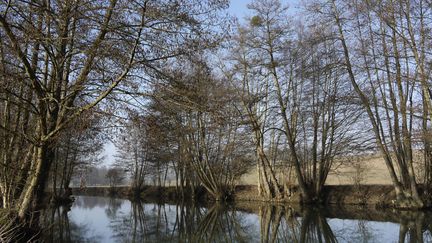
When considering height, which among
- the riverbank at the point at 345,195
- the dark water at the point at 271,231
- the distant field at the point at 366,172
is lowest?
the dark water at the point at 271,231

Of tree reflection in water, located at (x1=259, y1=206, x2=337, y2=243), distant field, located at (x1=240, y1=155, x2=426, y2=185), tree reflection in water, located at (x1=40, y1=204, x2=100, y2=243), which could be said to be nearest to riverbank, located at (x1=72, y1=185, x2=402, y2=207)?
distant field, located at (x1=240, y1=155, x2=426, y2=185)

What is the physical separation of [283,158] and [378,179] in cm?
593

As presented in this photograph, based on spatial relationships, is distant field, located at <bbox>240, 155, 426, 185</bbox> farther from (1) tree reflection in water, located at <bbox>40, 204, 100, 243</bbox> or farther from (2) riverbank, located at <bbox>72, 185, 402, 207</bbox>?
(1) tree reflection in water, located at <bbox>40, 204, 100, 243</bbox>

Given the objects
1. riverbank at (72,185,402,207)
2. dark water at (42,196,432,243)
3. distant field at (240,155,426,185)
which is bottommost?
dark water at (42,196,432,243)

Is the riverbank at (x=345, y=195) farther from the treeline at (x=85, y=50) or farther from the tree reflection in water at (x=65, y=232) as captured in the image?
the treeline at (x=85, y=50)

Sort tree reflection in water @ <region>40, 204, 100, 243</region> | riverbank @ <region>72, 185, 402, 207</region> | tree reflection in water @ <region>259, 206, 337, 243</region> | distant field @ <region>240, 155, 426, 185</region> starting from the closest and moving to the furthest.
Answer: tree reflection in water @ <region>259, 206, 337, 243</region> < tree reflection in water @ <region>40, 204, 100, 243</region> < riverbank @ <region>72, 185, 402, 207</region> < distant field @ <region>240, 155, 426, 185</region>

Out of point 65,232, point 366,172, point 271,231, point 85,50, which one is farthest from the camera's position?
point 366,172

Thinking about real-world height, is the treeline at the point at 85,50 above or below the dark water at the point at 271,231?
above

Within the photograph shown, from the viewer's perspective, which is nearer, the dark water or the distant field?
the dark water

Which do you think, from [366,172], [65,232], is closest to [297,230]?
[65,232]

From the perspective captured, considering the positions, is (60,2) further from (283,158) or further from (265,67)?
(283,158)

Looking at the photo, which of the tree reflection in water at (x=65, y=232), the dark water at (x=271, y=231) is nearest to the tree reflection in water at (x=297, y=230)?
the dark water at (x=271, y=231)

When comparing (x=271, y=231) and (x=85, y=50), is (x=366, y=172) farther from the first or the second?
(x=85, y=50)

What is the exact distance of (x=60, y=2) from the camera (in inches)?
255
